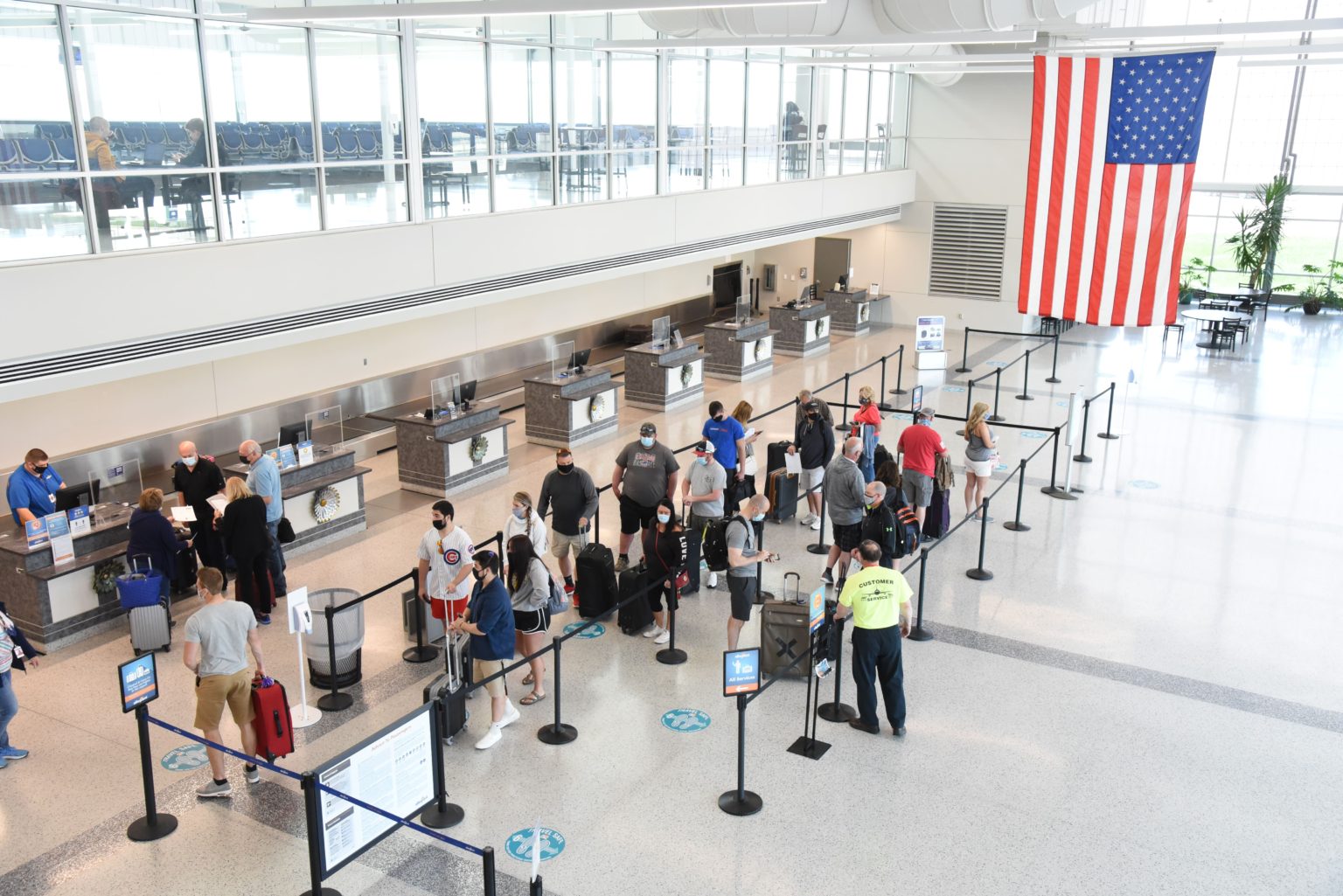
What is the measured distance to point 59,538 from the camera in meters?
9.10

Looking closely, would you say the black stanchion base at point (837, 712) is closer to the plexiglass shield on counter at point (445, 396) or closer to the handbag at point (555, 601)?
the handbag at point (555, 601)

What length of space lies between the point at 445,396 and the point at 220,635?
7.44 metres

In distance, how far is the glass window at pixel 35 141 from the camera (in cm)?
927

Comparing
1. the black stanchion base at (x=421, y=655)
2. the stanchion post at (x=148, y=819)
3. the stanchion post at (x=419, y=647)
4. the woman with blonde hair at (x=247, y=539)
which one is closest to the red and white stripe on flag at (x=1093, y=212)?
the stanchion post at (x=419, y=647)

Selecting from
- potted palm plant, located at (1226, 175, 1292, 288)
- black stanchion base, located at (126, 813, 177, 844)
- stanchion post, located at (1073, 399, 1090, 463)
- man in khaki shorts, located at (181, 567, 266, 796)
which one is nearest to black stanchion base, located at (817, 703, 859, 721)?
man in khaki shorts, located at (181, 567, 266, 796)

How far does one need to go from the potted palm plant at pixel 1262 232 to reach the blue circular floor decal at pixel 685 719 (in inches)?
953

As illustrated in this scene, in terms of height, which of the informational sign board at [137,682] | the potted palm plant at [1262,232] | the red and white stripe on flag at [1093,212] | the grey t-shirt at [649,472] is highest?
the red and white stripe on flag at [1093,212]

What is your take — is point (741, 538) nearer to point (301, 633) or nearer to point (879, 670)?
point (879, 670)

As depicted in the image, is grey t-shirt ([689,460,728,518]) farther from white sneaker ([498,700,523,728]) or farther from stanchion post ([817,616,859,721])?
white sneaker ([498,700,523,728])

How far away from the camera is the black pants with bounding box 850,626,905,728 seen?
7551mm

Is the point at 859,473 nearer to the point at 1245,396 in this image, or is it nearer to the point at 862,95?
the point at 1245,396

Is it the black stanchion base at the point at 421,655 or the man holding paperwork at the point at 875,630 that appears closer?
the man holding paperwork at the point at 875,630

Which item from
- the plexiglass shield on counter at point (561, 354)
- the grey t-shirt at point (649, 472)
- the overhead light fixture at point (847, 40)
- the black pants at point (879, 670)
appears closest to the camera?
the black pants at point (879, 670)

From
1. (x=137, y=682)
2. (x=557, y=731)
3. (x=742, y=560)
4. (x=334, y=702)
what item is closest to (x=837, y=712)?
(x=742, y=560)
